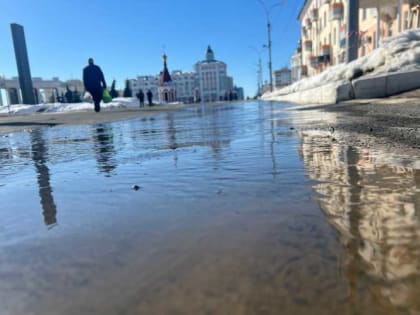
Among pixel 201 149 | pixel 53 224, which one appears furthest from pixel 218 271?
pixel 201 149

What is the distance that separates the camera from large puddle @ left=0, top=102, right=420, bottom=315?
2.71 ft

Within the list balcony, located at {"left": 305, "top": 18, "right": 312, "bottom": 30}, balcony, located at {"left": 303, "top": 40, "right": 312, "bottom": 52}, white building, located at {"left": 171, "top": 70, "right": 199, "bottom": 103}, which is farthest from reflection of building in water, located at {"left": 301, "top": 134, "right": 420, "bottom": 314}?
white building, located at {"left": 171, "top": 70, "right": 199, "bottom": 103}

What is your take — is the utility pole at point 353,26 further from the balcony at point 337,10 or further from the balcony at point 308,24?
the balcony at point 308,24

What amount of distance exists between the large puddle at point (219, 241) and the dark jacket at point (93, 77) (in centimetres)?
1158

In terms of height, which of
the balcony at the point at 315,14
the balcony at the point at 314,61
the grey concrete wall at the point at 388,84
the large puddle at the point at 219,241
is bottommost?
the large puddle at the point at 219,241

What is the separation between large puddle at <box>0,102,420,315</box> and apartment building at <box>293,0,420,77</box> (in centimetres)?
1282

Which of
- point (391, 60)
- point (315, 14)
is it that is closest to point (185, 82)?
point (315, 14)

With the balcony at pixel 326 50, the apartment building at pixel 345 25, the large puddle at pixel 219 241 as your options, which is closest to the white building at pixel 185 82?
the apartment building at pixel 345 25

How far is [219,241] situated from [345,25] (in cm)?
2046

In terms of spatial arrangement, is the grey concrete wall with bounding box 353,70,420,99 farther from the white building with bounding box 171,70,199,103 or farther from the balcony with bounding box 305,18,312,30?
the white building with bounding box 171,70,199,103

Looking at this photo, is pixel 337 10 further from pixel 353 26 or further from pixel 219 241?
pixel 219 241

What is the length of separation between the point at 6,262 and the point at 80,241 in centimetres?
24

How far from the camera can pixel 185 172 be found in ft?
7.45

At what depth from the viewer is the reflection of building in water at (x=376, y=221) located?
0.84 m
